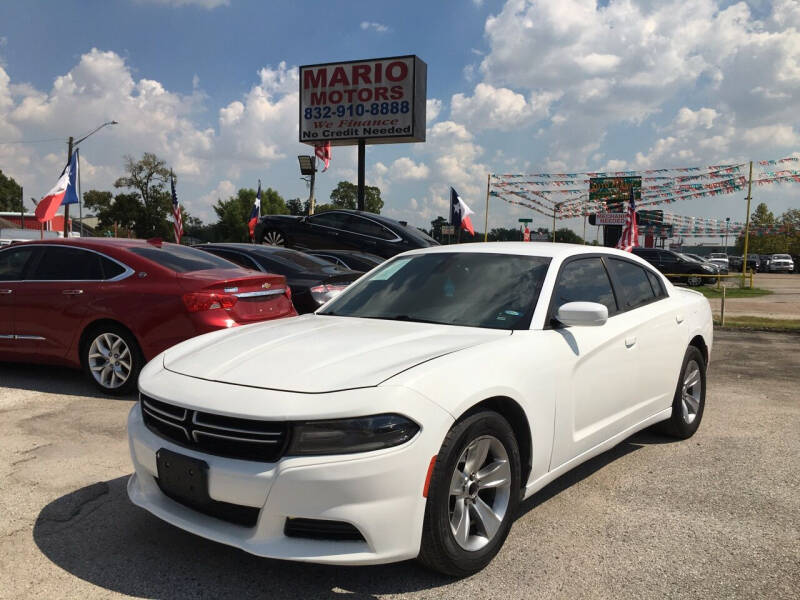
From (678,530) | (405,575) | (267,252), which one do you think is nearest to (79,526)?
(405,575)

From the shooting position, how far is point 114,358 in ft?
20.3

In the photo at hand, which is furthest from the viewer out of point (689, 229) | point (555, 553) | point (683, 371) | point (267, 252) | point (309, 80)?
point (689, 229)

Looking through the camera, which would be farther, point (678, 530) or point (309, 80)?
point (309, 80)

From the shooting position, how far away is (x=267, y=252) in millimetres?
9016

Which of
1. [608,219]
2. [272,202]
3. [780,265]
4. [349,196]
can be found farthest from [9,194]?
[780,265]

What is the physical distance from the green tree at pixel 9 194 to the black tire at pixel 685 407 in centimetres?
12472

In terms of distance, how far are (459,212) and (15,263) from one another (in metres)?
16.4

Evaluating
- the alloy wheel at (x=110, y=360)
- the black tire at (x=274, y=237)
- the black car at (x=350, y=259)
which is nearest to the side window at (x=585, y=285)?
the alloy wheel at (x=110, y=360)

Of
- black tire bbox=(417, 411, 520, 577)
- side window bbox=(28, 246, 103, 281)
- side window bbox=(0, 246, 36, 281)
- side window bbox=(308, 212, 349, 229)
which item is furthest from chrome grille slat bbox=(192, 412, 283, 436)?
side window bbox=(308, 212, 349, 229)

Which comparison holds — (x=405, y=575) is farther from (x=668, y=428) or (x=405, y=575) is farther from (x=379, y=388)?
(x=668, y=428)

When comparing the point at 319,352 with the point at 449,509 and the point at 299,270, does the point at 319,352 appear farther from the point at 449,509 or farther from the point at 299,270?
the point at 299,270

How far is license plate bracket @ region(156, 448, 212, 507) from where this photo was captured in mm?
2648

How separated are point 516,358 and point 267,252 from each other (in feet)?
20.9

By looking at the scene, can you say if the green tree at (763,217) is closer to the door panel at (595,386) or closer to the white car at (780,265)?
the white car at (780,265)
